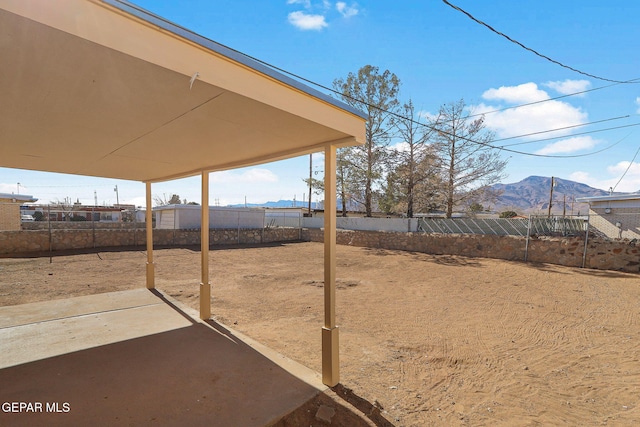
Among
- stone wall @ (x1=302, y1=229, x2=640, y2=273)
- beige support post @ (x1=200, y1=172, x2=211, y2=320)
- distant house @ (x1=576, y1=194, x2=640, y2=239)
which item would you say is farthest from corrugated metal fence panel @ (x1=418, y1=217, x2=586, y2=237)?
beige support post @ (x1=200, y1=172, x2=211, y2=320)

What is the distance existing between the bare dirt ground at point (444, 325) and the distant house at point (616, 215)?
19.1 feet

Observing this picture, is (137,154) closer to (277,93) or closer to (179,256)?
(277,93)

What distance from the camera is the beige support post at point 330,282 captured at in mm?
3064

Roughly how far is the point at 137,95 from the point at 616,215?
19165 mm

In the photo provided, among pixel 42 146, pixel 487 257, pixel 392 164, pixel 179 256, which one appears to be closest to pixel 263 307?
pixel 42 146

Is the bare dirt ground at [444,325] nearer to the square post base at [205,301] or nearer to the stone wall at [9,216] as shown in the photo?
the square post base at [205,301]

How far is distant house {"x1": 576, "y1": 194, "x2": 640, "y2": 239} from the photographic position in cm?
1332

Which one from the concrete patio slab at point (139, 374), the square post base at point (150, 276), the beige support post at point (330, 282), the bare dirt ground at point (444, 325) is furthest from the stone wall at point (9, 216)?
the beige support post at point (330, 282)

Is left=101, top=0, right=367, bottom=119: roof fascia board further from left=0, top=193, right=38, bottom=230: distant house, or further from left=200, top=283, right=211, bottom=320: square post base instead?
left=0, top=193, right=38, bottom=230: distant house

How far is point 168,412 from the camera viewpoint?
2584 mm

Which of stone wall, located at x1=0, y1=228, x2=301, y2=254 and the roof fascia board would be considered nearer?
the roof fascia board

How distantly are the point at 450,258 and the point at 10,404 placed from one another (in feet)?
44.4

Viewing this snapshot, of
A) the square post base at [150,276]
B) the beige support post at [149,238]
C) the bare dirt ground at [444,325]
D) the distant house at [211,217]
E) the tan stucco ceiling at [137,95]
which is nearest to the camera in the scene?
the tan stucco ceiling at [137,95]

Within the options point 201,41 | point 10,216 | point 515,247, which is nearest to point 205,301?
point 201,41
